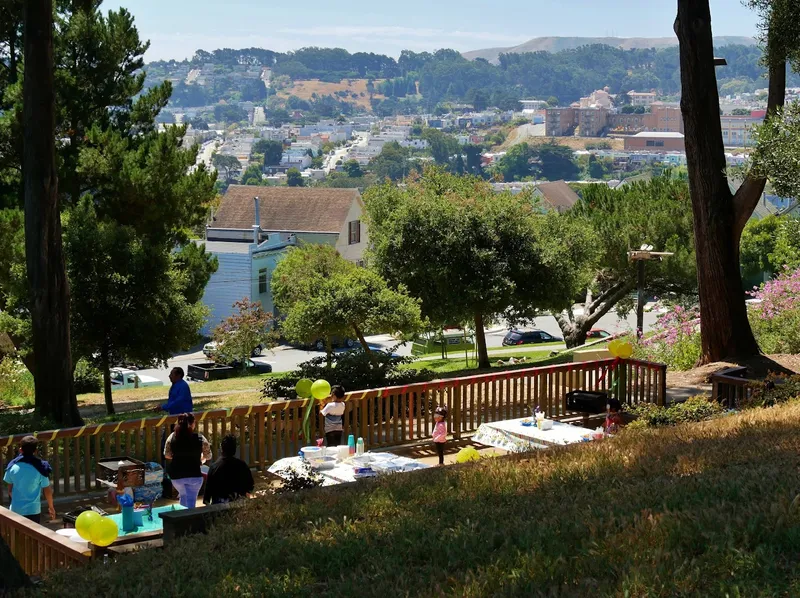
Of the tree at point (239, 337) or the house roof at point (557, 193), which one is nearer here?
the tree at point (239, 337)

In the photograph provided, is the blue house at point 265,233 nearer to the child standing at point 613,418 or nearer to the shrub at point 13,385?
the shrub at point 13,385

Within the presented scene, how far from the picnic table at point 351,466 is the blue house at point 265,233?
169 ft

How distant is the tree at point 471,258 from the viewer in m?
28.1

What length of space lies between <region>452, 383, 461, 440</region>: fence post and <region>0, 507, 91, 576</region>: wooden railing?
23.9ft

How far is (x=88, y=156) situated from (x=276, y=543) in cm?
1747

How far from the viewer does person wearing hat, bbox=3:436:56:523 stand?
10.2m

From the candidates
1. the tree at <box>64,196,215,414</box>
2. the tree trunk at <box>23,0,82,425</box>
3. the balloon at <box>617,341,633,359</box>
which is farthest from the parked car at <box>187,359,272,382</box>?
the balloon at <box>617,341,633,359</box>

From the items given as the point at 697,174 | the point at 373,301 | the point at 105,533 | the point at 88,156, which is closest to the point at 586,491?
the point at 105,533

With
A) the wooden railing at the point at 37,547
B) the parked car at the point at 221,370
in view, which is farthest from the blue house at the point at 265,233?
the wooden railing at the point at 37,547

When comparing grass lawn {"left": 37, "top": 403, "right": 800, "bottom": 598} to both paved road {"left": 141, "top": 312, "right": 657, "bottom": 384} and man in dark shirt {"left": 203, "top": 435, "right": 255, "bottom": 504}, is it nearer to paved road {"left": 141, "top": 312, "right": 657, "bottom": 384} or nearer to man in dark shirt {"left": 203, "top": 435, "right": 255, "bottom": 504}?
man in dark shirt {"left": 203, "top": 435, "right": 255, "bottom": 504}

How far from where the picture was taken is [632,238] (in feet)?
124

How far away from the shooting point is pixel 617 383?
16.5 meters

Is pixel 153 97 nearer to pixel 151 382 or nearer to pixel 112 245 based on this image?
pixel 112 245

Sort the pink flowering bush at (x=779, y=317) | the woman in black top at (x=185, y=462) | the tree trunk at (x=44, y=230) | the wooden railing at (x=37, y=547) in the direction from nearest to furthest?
1. the wooden railing at (x=37, y=547)
2. the woman in black top at (x=185, y=462)
3. the tree trunk at (x=44, y=230)
4. the pink flowering bush at (x=779, y=317)
